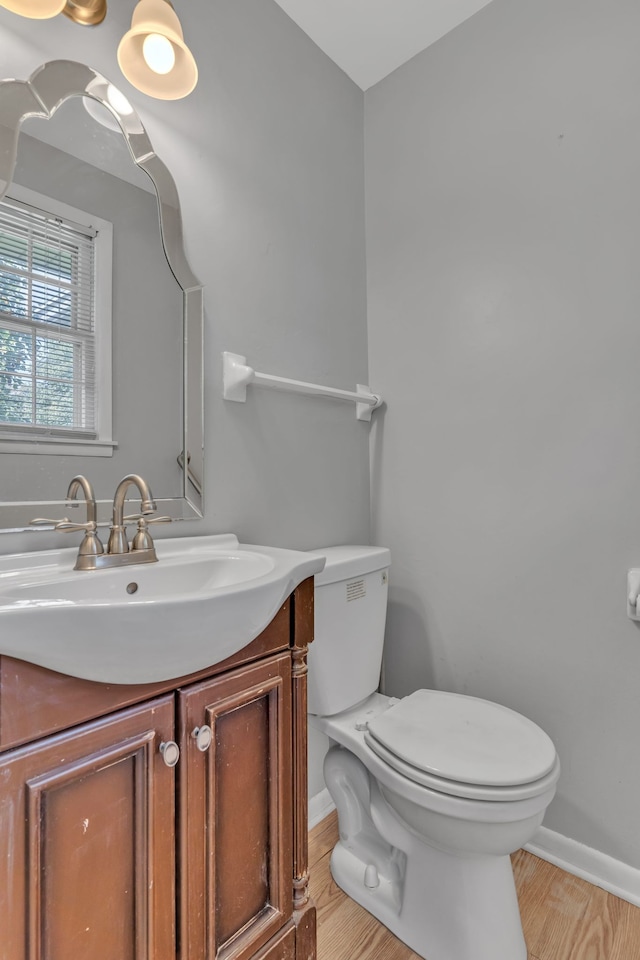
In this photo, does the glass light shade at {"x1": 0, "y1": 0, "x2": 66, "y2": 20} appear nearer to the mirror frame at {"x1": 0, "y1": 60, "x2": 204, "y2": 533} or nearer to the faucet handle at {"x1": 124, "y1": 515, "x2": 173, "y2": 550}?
the mirror frame at {"x1": 0, "y1": 60, "x2": 204, "y2": 533}

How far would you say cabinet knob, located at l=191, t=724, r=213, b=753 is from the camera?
29.1 inches

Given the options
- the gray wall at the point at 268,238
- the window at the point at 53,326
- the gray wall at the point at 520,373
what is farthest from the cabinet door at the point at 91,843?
the gray wall at the point at 520,373

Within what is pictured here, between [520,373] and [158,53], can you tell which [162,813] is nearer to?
[520,373]

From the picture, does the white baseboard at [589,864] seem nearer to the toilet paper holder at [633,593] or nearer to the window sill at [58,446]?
the toilet paper holder at [633,593]

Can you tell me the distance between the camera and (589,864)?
1.26 metres

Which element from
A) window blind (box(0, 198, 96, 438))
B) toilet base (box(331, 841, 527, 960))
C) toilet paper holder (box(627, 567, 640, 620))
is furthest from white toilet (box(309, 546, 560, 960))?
window blind (box(0, 198, 96, 438))

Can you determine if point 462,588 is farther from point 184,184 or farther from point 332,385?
point 184,184

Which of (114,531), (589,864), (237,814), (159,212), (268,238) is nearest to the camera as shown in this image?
(237,814)

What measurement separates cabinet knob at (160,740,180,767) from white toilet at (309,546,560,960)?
0.54 metres

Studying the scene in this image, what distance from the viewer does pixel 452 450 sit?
155cm

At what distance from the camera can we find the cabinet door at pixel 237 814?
733 mm

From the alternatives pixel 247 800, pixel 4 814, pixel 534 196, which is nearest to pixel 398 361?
pixel 534 196

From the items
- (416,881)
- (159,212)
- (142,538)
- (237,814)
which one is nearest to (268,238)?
(159,212)

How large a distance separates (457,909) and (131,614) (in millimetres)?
1003
